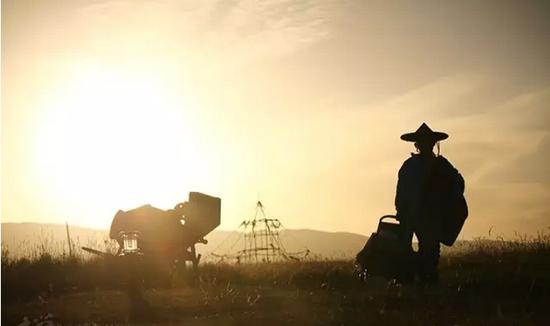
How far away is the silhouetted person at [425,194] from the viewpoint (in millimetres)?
11719

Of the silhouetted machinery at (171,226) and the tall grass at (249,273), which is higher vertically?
the silhouetted machinery at (171,226)

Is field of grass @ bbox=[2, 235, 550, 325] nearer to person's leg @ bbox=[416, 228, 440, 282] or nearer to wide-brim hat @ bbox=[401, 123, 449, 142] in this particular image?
person's leg @ bbox=[416, 228, 440, 282]

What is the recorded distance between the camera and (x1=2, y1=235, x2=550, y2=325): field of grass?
8.45 meters

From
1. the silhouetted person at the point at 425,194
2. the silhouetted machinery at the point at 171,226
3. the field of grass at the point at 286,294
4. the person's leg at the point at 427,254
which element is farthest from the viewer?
the silhouetted machinery at the point at 171,226

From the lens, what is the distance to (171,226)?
18.0 m

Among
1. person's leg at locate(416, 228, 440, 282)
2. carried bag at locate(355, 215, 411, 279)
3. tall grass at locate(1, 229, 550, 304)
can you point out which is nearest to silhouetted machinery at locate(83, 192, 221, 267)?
tall grass at locate(1, 229, 550, 304)

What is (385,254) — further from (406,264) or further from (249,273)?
(249,273)

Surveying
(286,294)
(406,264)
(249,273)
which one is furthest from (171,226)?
(406,264)

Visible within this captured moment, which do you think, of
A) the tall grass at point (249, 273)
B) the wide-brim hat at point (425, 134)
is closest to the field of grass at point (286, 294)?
the tall grass at point (249, 273)

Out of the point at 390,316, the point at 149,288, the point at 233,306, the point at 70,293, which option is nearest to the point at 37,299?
the point at 70,293

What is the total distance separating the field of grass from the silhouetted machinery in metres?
1.49

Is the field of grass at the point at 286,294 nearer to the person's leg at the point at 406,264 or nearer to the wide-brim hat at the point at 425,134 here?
the person's leg at the point at 406,264

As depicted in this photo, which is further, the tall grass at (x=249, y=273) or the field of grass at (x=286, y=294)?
the tall grass at (x=249, y=273)

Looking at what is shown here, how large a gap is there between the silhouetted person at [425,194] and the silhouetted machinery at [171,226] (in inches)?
281
